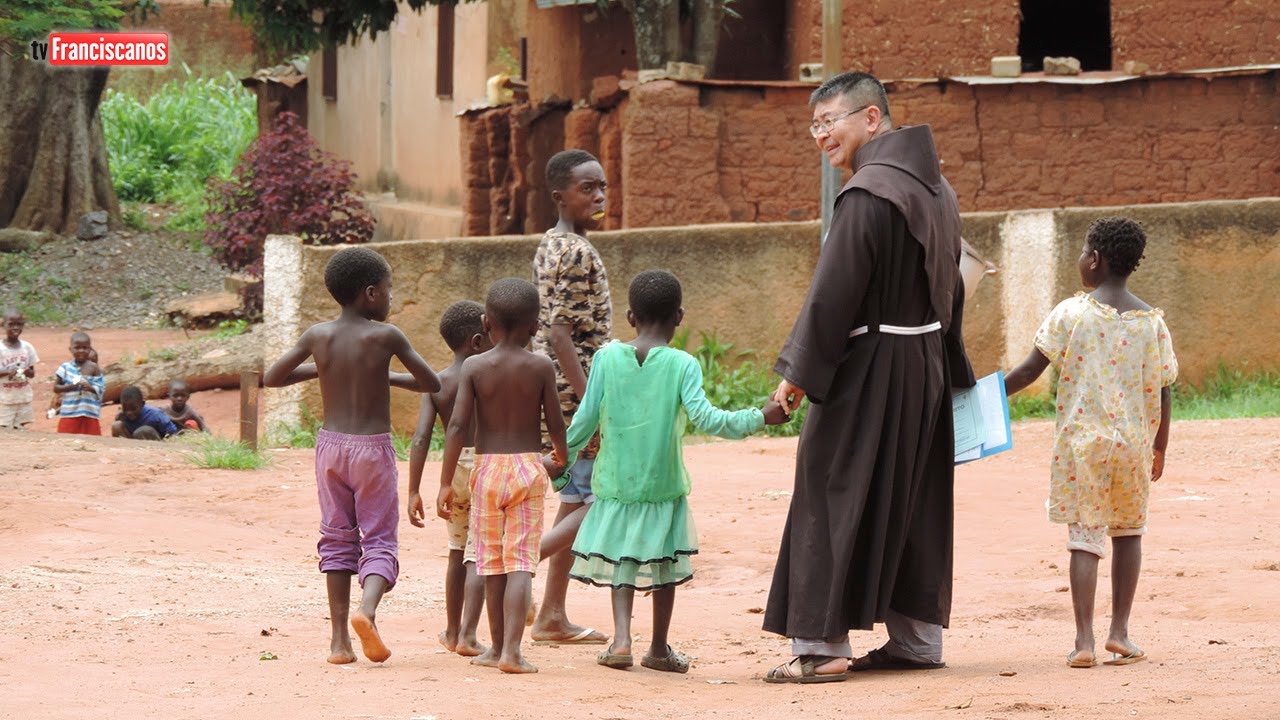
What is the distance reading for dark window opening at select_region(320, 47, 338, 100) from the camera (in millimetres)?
26812

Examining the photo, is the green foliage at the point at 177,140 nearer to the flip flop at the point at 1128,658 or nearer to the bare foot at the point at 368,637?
the bare foot at the point at 368,637

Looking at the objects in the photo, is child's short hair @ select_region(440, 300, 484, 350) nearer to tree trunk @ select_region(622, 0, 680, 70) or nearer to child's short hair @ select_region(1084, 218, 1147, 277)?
child's short hair @ select_region(1084, 218, 1147, 277)

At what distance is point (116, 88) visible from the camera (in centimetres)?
3650

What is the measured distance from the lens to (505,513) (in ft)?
16.4

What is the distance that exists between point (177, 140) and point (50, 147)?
698 cm

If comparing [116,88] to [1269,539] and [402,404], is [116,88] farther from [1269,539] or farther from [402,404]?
[1269,539]

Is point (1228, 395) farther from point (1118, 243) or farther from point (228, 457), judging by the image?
point (1118, 243)

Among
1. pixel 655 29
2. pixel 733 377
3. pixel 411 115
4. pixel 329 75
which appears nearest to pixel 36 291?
pixel 411 115

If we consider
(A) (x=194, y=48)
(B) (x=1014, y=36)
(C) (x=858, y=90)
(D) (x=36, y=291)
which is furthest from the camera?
(A) (x=194, y=48)

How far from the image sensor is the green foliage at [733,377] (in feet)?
38.2

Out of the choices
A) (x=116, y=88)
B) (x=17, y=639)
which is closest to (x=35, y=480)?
(x=17, y=639)

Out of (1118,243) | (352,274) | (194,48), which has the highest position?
(194,48)

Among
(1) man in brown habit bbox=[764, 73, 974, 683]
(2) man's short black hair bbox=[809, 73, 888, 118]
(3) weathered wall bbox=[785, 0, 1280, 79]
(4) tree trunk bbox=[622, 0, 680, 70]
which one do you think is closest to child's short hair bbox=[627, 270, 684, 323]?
(1) man in brown habit bbox=[764, 73, 974, 683]

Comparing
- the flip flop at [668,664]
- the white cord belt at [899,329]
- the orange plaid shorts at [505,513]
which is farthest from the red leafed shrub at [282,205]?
the white cord belt at [899,329]
